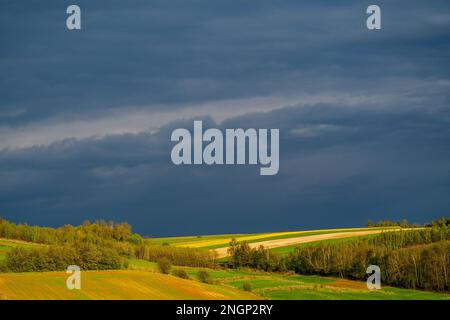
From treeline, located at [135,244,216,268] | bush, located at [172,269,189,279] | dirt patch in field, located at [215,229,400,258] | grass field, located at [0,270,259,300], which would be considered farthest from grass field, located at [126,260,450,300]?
dirt patch in field, located at [215,229,400,258]

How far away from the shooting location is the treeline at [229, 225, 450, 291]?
9538 cm

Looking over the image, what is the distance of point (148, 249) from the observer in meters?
132

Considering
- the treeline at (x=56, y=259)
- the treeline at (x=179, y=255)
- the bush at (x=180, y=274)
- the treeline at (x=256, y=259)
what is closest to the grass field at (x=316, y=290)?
the bush at (x=180, y=274)

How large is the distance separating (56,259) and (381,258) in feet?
145

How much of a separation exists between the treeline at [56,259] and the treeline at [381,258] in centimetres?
3490

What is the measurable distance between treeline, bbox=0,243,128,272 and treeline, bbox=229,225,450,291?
34904 mm

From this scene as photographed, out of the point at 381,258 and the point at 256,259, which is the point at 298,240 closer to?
the point at 256,259

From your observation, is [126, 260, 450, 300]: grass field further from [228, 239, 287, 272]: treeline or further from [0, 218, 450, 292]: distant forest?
[228, 239, 287, 272]: treeline

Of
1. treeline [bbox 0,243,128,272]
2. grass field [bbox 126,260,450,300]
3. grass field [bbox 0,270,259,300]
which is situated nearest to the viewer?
grass field [bbox 0,270,259,300]

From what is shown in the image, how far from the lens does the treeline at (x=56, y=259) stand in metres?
89.5

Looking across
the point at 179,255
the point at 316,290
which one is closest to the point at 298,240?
the point at 179,255

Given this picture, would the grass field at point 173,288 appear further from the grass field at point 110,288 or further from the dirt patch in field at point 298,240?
the dirt patch in field at point 298,240
